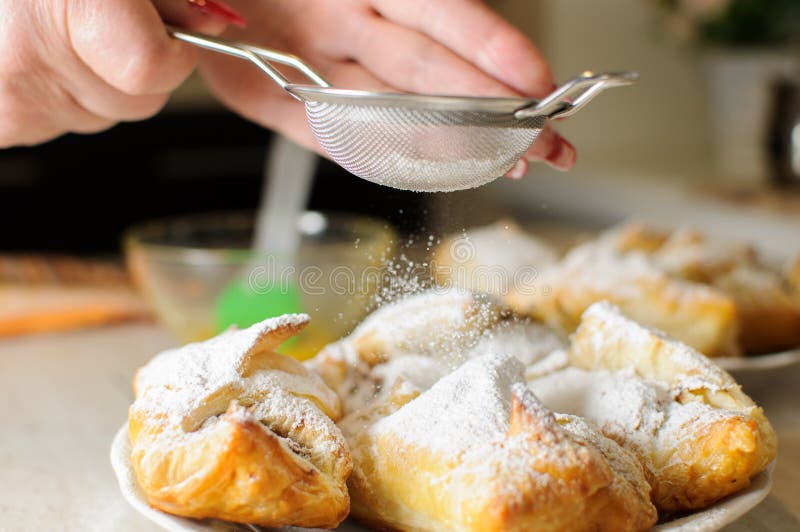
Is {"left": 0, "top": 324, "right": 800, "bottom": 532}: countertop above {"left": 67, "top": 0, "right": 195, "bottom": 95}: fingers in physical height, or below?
below

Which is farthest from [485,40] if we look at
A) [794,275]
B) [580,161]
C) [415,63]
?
[580,161]

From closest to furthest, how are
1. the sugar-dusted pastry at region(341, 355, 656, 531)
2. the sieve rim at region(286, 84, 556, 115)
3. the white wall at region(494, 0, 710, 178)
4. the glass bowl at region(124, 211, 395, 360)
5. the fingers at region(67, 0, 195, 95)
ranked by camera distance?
the sugar-dusted pastry at region(341, 355, 656, 531) → the sieve rim at region(286, 84, 556, 115) → the fingers at region(67, 0, 195, 95) → the glass bowl at region(124, 211, 395, 360) → the white wall at region(494, 0, 710, 178)

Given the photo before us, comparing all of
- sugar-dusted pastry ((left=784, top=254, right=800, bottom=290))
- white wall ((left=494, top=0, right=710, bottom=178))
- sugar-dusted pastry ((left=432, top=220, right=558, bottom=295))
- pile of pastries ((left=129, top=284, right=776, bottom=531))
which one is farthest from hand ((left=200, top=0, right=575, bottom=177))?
white wall ((left=494, top=0, right=710, bottom=178))

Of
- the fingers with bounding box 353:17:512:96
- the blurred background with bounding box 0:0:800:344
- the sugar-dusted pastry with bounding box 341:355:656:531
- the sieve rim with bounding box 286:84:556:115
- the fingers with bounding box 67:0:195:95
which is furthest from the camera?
the blurred background with bounding box 0:0:800:344

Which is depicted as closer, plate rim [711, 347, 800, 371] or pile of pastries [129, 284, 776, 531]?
pile of pastries [129, 284, 776, 531]

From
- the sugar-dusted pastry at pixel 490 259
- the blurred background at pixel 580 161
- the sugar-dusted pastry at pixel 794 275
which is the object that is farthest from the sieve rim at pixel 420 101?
the blurred background at pixel 580 161

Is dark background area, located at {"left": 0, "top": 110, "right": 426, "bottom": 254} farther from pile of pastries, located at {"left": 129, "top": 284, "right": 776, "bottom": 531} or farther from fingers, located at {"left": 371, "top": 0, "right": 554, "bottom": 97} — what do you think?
pile of pastries, located at {"left": 129, "top": 284, "right": 776, "bottom": 531}

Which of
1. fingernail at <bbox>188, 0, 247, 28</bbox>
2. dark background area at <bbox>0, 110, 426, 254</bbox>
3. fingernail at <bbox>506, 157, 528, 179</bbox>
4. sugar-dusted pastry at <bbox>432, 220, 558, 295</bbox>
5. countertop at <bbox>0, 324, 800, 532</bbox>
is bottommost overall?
dark background area at <bbox>0, 110, 426, 254</bbox>

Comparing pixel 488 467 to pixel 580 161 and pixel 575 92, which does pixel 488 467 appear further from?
pixel 580 161
